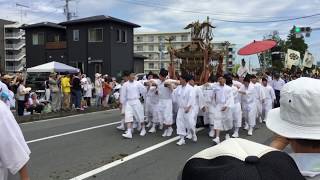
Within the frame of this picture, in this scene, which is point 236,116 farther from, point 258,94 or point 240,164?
point 240,164

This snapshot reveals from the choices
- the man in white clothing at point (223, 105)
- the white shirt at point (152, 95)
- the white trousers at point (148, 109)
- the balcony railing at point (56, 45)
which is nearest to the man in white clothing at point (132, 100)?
the white shirt at point (152, 95)

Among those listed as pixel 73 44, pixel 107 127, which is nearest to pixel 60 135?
pixel 107 127

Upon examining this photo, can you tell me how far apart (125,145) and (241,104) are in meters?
4.38

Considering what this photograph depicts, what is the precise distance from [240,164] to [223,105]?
34.5 feet

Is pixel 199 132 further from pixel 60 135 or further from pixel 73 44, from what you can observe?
pixel 73 44

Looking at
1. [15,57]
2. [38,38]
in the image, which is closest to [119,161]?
[38,38]

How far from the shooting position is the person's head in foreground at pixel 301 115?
79.9 inches

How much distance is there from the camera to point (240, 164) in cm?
156

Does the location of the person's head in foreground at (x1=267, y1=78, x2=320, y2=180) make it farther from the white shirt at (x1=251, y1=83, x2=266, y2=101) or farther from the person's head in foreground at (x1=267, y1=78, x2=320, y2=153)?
the white shirt at (x1=251, y1=83, x2=266, y2=101)

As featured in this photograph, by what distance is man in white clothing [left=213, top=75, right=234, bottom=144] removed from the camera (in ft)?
39.0

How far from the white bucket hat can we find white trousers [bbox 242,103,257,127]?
11116mm

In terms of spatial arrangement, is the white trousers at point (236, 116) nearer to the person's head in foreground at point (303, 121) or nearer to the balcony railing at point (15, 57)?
the person's head in foreground at point (303, 121)

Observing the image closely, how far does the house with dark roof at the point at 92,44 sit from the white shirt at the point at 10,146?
39.5 m

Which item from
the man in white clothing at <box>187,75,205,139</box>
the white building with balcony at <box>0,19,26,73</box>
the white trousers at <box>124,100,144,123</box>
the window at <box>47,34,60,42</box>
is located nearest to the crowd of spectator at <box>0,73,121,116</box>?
the white trousers at <box>124,100,144,123</box>
